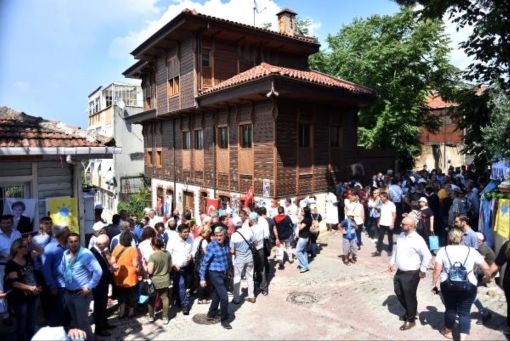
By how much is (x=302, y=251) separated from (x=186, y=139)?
1257 cm

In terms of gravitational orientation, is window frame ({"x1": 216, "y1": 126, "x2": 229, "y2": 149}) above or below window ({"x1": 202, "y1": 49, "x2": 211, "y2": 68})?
below

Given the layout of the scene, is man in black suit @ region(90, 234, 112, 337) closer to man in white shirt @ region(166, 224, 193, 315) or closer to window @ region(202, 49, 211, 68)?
man in white shirt @ region(166, 224, 193, 315)

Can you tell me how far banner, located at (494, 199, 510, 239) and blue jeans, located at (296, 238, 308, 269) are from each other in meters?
4.56

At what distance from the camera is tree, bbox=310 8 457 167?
23156 millimetres

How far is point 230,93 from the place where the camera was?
47.5 ft

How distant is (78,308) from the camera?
5.68 m

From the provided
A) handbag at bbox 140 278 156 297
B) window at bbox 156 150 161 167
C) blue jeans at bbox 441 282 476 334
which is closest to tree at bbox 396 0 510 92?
blue jeans at bbox 441 282 476 334

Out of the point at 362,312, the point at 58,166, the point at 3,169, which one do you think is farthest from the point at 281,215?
the point at 3,169

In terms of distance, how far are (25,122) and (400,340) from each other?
362 inches

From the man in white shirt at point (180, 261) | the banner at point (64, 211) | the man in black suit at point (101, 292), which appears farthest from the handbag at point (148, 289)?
the banner at point (64, 211)

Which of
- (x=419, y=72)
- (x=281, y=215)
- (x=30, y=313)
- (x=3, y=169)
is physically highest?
(x=419, y=72)

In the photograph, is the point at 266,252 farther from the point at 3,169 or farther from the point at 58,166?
the point at 3,169

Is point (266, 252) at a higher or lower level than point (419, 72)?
lower

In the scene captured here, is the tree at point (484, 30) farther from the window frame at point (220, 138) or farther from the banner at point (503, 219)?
the window frame at point (220, 138)
